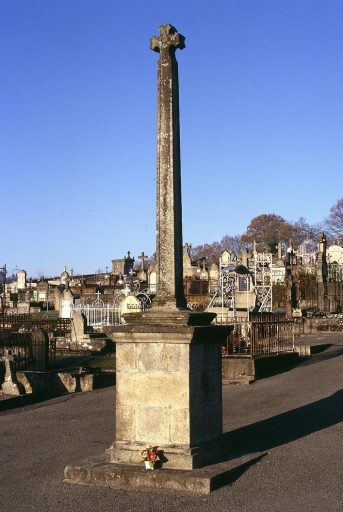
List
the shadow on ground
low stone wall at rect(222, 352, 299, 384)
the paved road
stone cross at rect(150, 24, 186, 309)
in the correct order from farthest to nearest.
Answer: low stone wall at rect(222, 352, 299, 384), the shadow on ground, stone cross at rect(150, 24, 186, 309), the paved road

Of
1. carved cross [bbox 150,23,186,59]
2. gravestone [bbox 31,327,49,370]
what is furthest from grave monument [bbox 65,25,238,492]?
gravestone [bbox 31,327,49,370]

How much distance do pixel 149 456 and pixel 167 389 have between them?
0.68m

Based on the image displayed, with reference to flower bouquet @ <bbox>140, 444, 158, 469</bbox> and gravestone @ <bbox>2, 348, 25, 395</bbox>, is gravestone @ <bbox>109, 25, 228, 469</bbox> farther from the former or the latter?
gravestone @ <bbox>2, 348, 25, 395</bbox>

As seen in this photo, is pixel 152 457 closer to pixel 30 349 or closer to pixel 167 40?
pixel 167 40

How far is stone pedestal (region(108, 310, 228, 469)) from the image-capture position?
748 centimetres

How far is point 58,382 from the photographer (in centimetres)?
1566

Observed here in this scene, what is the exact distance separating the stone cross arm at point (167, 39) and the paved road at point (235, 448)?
4645 millimetres

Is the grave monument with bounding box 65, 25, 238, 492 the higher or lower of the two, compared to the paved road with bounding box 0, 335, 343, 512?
higher

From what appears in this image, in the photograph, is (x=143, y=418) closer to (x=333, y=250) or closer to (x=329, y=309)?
(x=329, y=309)

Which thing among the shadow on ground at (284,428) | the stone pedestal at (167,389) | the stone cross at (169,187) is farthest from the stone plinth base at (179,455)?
the stone cross at (169,187)

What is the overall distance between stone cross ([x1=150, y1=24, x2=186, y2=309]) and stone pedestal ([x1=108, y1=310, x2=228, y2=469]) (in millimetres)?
376

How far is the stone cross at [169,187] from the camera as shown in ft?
26.3

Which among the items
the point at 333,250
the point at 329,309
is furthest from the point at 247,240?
the point at 329,309

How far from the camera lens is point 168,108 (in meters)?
8.21
